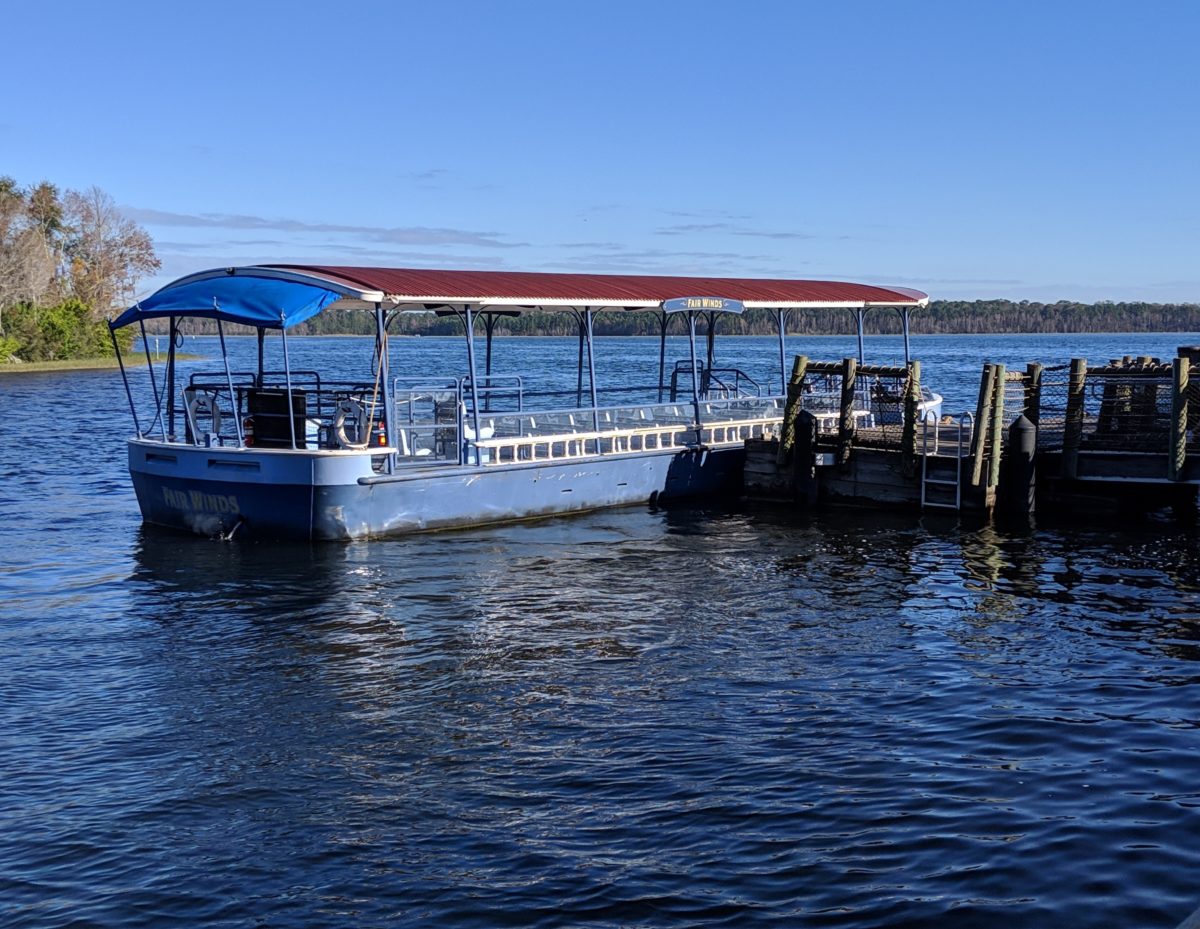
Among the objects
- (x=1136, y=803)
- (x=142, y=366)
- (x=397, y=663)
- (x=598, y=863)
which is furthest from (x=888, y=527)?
(x=142, y=366)

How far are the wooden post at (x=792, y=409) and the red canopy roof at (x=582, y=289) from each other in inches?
94.0

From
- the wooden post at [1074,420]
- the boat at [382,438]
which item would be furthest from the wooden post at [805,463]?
the wooden post at [1074,420]

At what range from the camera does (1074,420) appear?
21328mm

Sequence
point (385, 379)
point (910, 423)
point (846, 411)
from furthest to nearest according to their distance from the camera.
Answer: point (846, 411)
point (910, 423)
point (385, 379)

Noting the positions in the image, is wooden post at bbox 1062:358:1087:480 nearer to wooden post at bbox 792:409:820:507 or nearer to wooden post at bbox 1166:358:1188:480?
wooden post at bbox 1166:358:1188:480

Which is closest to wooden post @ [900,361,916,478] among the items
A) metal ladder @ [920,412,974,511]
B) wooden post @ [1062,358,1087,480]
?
metal ladder @ [920,412,974,511]

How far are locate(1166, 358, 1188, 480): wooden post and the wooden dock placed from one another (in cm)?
2

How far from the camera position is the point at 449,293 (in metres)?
19.5

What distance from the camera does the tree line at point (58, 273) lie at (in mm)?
80562

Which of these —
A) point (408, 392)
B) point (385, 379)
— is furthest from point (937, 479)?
point (385, 379)

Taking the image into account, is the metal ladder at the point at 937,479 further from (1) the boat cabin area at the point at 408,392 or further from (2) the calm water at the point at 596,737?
(1) the boat cabin area at the point at 408,392

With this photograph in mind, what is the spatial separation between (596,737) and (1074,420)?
1347cm

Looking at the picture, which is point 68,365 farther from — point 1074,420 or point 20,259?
point 1074,420

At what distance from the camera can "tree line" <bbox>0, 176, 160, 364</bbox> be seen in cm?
8056
